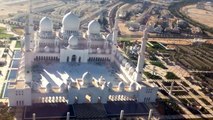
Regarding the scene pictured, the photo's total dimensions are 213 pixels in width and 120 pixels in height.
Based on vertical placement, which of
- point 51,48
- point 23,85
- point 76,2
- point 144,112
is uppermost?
point 76,2

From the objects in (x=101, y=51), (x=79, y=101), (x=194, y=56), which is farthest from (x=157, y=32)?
(x=79, y=101)

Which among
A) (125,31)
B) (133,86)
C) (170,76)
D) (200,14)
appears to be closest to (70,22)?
(133,86)

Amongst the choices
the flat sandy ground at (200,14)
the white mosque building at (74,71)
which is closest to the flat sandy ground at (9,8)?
the white mosque building at (74,71)

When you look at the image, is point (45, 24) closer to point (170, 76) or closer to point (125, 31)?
point (170, 76)

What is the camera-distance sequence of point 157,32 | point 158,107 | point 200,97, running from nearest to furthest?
point 158,107, point 200,97, point 157,32

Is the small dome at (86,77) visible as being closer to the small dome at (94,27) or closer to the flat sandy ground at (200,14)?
the small dome at (94,27)

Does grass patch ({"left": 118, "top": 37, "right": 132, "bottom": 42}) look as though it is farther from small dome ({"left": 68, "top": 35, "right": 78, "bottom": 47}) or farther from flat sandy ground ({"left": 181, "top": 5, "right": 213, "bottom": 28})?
flat sandy ground ({"left": 181, "top": 5, "right": 213, "bottom": 28})

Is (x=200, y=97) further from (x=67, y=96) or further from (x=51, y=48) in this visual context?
(x=51, y=48)
